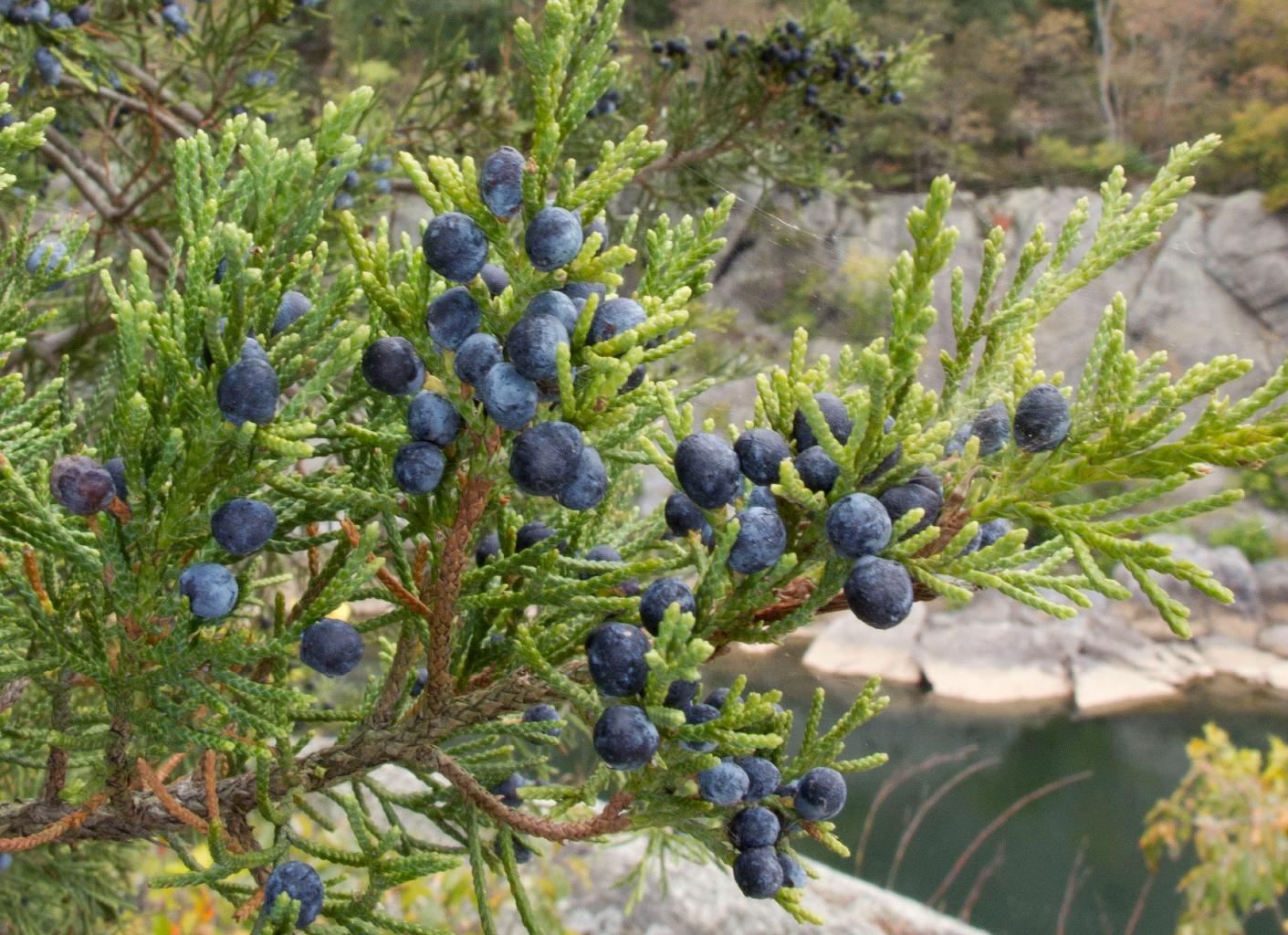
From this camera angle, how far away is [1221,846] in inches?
190

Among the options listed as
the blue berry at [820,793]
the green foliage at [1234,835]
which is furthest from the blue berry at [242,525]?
the green foliage at [1234,835]

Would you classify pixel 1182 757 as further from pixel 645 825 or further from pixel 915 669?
pixel 645 825

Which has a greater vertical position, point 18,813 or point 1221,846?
point 18,813

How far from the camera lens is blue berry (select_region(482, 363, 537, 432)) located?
57 cm

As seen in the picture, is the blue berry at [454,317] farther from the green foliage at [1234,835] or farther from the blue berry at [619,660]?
the green foliage at [1234,835]

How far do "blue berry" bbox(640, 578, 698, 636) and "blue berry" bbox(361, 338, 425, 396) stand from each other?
0.77 ft

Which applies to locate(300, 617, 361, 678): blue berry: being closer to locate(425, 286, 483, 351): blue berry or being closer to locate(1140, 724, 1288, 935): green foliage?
locate(425, 286, 483, 351): blue berry

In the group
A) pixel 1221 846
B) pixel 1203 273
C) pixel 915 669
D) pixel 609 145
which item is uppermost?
pixel 1203 273

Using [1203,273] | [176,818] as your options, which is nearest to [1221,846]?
[176,818]

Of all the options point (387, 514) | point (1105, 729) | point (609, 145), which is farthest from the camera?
point (1105, 729)

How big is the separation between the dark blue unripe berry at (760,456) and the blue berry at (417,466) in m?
0.22

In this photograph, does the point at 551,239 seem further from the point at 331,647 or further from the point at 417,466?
the point at 331,647

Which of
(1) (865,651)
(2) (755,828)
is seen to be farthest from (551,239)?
(1) (865,651)

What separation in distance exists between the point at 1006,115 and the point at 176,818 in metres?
22.8
